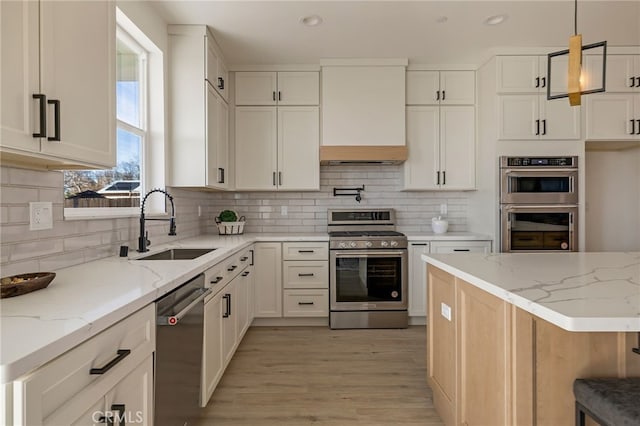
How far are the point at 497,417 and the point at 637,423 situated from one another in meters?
0.47

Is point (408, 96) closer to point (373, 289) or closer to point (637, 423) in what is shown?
point (373, 289)

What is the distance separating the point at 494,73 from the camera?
3.39m

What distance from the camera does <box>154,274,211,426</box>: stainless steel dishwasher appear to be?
52.6 inches

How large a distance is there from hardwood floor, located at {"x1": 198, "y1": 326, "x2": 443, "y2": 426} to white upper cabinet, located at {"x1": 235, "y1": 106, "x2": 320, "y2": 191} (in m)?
1.59

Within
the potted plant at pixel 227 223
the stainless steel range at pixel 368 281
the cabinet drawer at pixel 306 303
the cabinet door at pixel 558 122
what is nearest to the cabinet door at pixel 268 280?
the cabinet drawer at pixel 306 303

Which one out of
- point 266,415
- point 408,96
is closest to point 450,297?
point 266,415

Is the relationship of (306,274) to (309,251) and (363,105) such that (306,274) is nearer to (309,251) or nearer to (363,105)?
(309,251)

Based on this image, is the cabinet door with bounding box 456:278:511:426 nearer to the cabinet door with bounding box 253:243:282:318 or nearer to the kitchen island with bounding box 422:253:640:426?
the kitchen island with bounding box 422:253:640:426

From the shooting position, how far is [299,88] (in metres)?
3.75

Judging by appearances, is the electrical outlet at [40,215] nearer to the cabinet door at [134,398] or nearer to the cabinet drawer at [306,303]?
the cabinet door at [134,398]

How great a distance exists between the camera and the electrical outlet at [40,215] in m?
1.50

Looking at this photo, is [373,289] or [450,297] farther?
[373,289]

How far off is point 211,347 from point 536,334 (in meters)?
1.67

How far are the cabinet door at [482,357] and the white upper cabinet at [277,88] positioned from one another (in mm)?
2744
